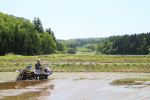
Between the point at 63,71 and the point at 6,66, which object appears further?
Answer: the point at 6,66

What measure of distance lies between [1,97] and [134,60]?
4012 centimetres

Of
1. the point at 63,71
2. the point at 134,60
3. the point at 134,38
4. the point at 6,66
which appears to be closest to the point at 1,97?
the point at 63,71

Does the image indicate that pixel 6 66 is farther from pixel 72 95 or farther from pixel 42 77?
pixel 72 95

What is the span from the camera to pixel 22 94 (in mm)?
19047

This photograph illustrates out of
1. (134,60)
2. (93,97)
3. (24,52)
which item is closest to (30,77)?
(93,97)


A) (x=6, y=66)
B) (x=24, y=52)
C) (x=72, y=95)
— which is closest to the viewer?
(x=72, y=95)

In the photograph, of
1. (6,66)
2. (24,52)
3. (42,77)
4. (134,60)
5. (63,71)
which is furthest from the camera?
(24,52)

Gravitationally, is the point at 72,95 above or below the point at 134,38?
below

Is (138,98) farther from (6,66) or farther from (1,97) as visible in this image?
(6,66)

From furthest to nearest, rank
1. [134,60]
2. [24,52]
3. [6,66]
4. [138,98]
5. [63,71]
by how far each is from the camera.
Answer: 1. [24,52]
2. [134,60]
3. [6,66]
4. [63,71]
5. [138,98]

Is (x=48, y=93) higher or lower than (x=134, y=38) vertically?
lower

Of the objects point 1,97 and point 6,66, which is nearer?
point 1,97

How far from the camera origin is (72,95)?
61.1 feet

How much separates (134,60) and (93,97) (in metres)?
37.9
